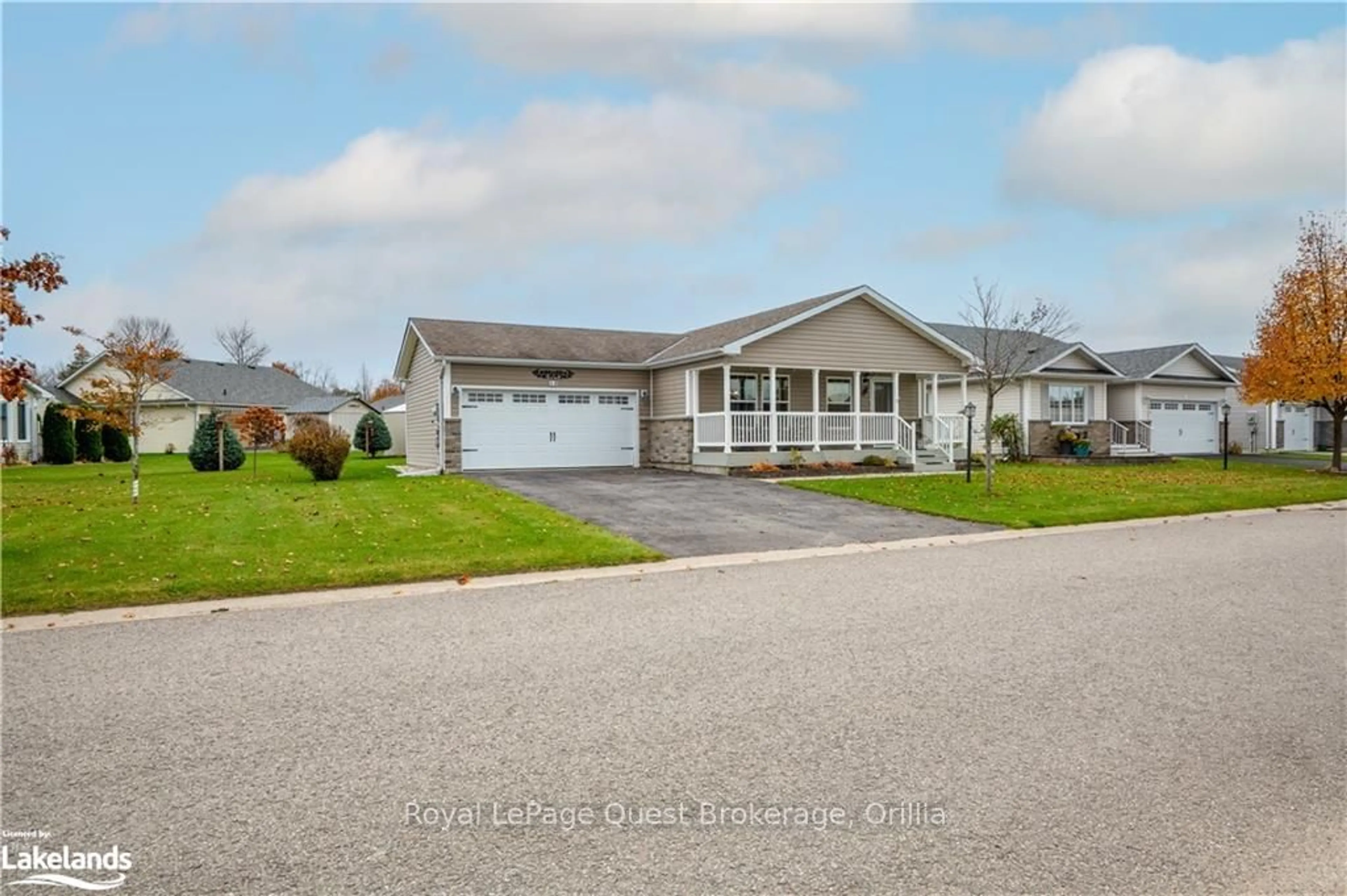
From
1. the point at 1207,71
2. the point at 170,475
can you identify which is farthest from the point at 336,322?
the point at 1207,71

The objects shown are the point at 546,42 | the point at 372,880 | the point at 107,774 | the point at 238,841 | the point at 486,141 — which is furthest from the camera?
the point at 486,141

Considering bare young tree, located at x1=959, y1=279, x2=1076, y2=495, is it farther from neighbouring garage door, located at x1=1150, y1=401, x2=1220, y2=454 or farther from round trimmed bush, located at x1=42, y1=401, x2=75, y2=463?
round trimmed bush, located at x1=42, y1=401, x2=75, y2=463

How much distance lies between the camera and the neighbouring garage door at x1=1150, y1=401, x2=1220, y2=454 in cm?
3123

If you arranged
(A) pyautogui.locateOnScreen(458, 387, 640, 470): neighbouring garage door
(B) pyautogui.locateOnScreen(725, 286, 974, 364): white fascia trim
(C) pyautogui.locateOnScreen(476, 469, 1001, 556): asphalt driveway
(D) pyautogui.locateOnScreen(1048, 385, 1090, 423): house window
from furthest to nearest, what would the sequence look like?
1. (D) pyautogui.locateOnScreen(1048, 385, 1090, 423): house window
2. (A) pyautogui.locateOnScreen(458, 387, 640, 470): neighbouring garage door
3. (B) pyautogui.locateOnScreen(725, 286, 974, 364): white fascia trim
4. (C) pyautogui.locateOnScreen(476, 469, 1001, 556): asphalt driveway

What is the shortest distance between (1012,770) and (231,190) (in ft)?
89.1

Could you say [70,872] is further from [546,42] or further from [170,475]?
[170,475]

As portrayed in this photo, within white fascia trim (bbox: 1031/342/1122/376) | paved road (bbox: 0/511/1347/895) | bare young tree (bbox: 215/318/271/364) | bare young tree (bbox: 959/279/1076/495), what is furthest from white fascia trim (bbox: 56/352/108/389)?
white fascia trim (bbox: 1031/342/1122/376)

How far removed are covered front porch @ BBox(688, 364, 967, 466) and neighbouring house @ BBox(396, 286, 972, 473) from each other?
4 cm

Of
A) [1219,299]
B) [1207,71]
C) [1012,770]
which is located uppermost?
[1207,71]

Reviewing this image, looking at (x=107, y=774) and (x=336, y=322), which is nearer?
(x=107, y=774)

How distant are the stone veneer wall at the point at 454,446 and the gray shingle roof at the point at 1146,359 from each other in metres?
25.5

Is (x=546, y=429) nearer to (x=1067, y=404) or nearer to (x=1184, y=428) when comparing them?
(x=1067, y=404)

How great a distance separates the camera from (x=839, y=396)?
2398 centimetres

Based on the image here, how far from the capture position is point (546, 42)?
41.6ft
